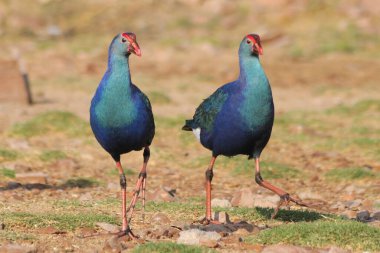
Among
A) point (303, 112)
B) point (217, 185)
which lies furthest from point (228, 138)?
point (303, 112)

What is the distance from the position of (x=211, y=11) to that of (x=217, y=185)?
24454 millimetres

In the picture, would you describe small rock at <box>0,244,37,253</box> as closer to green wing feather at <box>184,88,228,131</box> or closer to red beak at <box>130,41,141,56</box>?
→ red beak at <box>130,41,141,56</box>

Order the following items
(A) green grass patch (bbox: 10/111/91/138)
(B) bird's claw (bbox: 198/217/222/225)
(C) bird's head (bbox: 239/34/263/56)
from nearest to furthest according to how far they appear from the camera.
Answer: (C) bird's head (bbox: 239/34/263/56) < (B) bird's claw (bbox: 198/217/222/225) < (A) green grass patch (bbox: 10/111/91/138)

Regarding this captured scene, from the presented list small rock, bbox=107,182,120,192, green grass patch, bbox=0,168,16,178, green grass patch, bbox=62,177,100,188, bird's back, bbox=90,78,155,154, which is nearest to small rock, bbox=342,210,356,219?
bird's back, bbox=90,78,155,154

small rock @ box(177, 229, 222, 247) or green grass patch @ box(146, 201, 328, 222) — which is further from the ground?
green grass patch @ box(146, 201, 328, 222)

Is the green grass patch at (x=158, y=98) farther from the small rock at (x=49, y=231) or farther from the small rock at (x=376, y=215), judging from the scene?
the small rock at (x=49, y=231)

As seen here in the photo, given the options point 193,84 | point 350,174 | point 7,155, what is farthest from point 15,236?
point 193,84

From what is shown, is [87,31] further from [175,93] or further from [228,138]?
[228,138]

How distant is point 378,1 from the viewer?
34.7 meters

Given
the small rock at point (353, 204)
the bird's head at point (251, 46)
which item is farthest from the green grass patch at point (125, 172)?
the bird's head at point (251, 46)

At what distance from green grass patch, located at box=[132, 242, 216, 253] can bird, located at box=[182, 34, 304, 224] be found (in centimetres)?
135

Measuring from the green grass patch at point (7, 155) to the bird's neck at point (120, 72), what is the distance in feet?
19.6

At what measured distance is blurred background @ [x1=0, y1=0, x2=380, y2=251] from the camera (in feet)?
43.2

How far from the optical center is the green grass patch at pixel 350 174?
12719 mm
